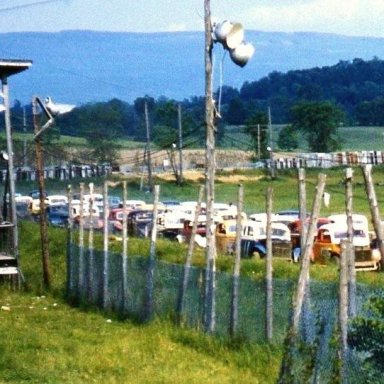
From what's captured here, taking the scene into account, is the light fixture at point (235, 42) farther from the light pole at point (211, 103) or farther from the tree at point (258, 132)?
the tree at point (258, 132)

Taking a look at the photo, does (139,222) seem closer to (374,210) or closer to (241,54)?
(241,54)

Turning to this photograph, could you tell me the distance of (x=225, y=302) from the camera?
789 inches

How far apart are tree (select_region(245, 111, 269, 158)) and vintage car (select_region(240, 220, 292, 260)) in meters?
45.7

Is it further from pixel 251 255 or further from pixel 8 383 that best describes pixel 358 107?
pixel 8 383

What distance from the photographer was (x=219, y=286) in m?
20.5

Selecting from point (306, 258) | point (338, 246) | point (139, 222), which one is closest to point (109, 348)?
point (306, 258)

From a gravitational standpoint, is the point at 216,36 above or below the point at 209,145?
above

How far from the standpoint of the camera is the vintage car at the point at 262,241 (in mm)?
39812

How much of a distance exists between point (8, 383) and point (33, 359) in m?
1.79

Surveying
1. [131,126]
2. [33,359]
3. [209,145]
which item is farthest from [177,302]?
[131,126]

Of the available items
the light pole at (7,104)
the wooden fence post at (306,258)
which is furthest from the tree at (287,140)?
the wooden fence post at (306,258)

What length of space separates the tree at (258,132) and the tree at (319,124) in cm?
258

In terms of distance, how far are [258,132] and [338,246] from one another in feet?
174

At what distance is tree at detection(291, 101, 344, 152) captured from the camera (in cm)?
9988
